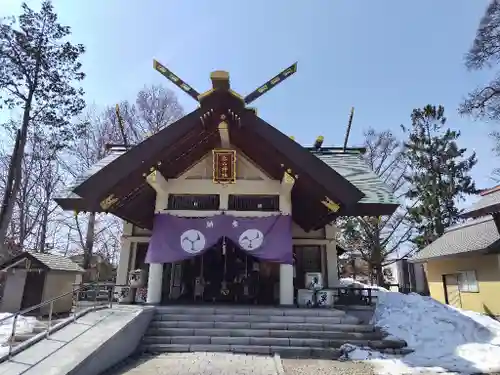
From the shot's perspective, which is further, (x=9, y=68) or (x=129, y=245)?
(x=9, y=68)

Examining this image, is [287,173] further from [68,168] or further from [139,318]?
[68,168]

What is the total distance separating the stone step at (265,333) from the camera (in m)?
7.54

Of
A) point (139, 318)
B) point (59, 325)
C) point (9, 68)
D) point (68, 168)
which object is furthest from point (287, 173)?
point (68, 168)

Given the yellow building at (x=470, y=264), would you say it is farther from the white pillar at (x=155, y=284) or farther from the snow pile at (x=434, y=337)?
the white pillar at (x=155, y=284)

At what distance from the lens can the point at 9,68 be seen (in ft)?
46.8

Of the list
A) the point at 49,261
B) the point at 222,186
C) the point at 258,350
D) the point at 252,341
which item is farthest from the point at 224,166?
the point at 49,261

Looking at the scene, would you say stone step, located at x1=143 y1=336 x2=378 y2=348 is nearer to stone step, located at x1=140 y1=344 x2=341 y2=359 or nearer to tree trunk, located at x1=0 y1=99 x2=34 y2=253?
stone step, located at x1=140 y1=344 x2=341 y2=359

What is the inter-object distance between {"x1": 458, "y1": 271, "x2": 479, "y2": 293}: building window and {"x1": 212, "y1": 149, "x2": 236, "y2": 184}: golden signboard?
11646 millimetres

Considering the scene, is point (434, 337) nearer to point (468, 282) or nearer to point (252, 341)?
point (252, 341)

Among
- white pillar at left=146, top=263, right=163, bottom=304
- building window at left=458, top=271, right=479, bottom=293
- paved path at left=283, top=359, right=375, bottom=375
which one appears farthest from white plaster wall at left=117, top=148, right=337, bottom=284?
building window at left=458, top=271, right=479, bottom=293

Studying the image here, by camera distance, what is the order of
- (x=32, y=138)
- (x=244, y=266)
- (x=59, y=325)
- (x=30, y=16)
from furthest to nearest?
(x=32, y=138), (x=30, y=16), (x=244, y=266), (x=59, y=325)

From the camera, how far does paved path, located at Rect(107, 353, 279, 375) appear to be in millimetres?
5691

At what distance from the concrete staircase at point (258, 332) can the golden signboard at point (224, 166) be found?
155 inches

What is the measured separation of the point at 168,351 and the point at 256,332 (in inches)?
78.7
